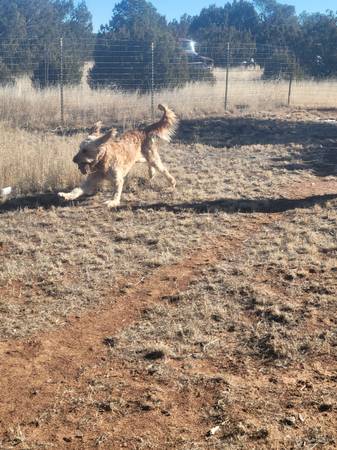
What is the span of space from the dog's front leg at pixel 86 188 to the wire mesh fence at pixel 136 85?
23.0ft

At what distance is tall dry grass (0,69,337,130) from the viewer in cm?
1524

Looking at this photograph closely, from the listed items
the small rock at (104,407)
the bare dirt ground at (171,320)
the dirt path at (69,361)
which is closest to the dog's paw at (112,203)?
the bare dirt ground at (171,320)

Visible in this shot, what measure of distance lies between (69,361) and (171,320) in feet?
3.11

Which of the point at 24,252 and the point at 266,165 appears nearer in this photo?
the point at 24,252

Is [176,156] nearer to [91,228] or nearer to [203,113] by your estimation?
[91,228]

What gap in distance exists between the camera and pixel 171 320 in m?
4.54

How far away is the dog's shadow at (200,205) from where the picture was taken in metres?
7.62

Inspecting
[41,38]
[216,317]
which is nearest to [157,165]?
[216,317]

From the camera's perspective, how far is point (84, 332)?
438cm

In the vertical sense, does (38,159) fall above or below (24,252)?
above

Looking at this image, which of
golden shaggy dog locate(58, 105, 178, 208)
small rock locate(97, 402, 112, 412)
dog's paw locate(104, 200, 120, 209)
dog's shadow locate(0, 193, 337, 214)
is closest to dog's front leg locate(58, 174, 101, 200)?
golden shaggy dog locate(58, 105, 178, 208)

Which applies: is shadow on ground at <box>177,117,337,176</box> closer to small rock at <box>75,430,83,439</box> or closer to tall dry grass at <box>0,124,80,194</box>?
tall dry grass at <box>0,124,80,194</box>

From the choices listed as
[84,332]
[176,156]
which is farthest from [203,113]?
[84,332]

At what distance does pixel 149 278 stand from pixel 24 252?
1.51 meters
